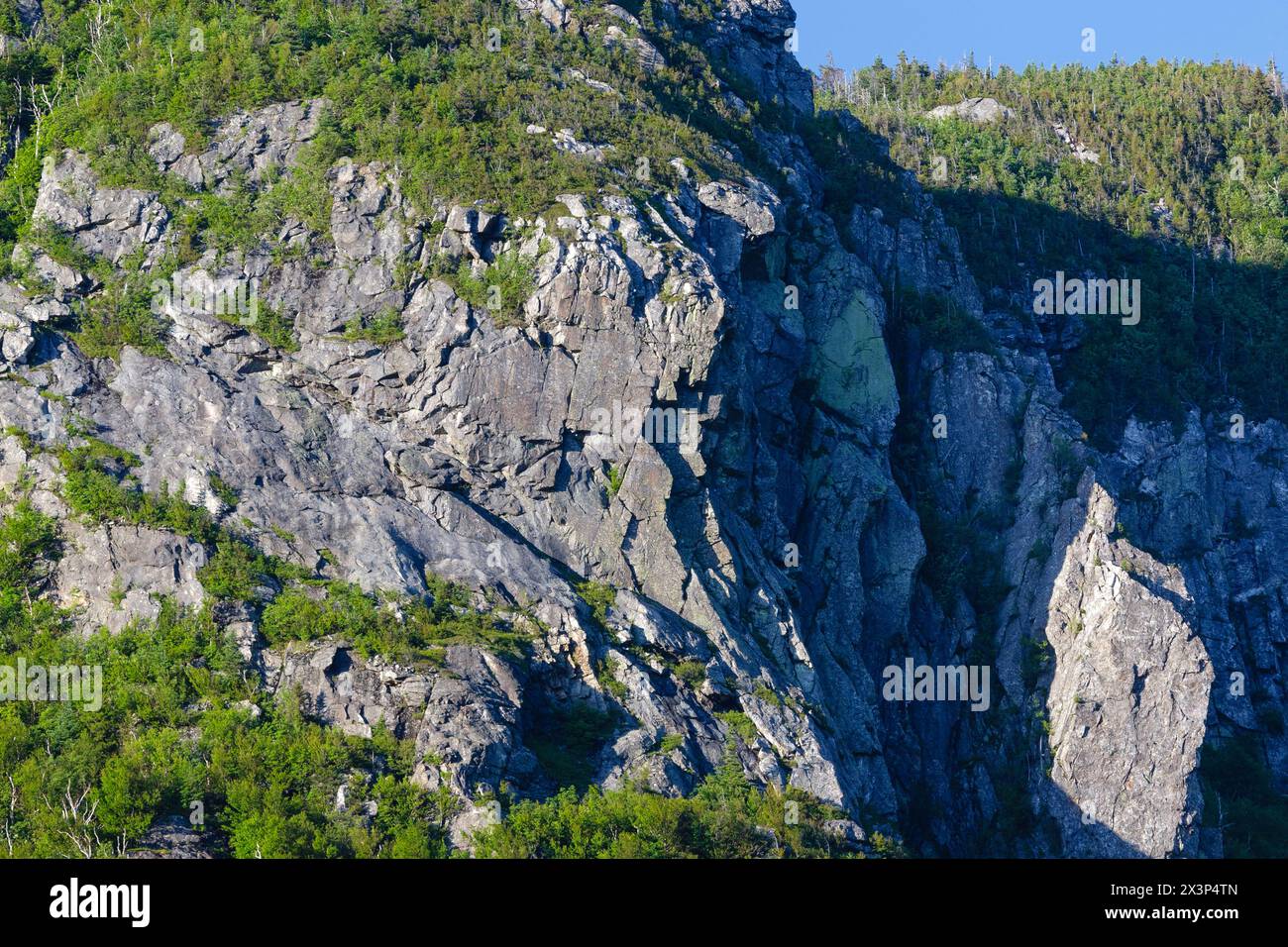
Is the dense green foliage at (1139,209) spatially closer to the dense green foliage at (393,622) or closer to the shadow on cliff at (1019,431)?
the shadow on cliff at (1019,431)

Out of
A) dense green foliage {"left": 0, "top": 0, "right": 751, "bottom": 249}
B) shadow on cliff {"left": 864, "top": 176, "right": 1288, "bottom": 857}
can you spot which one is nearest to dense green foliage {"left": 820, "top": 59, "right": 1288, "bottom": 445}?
shadow on cliff {"left": 864, "top": 176, "right": 1288, "bottom": 857}

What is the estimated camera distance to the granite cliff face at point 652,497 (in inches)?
2082

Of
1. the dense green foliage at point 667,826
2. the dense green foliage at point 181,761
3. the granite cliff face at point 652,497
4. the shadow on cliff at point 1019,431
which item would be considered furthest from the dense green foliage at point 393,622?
the shadow on cliff at point 1019,431

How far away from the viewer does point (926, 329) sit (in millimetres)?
75500

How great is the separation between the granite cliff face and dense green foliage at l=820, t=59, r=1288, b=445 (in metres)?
11.5

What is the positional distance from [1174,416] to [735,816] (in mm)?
38732

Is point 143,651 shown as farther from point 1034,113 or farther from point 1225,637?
point 1034,113

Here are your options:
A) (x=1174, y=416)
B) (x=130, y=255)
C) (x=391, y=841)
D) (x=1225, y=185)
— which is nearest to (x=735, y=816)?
→ (x=391, y=841)

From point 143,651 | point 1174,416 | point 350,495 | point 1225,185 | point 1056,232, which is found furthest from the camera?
point 1225,185

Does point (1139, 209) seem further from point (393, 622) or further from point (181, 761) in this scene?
point (181, 761)

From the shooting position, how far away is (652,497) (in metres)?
56.0

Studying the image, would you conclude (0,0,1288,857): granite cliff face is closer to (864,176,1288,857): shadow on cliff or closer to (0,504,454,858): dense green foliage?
(864,176,1288,857): shadow on cliff

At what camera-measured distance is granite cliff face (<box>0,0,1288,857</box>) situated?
5288 centimetres

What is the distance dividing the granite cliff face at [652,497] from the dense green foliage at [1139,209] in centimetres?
1148
